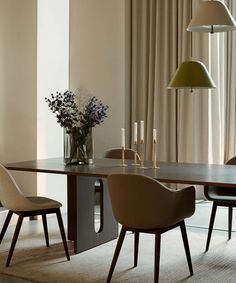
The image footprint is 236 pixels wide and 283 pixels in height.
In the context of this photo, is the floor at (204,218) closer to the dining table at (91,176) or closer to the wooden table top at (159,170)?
Answer: the dining table at (91,176)

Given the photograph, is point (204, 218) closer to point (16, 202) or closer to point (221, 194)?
point (221, 194)

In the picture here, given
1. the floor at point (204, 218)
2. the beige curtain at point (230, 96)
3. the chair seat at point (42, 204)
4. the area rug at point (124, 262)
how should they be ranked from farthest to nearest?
the beige curtain at point (230, 96) < the floor at point (204, 218) < the chair seat at point (42, 204) < the area rug at point (124, 262)

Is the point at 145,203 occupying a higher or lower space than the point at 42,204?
higher

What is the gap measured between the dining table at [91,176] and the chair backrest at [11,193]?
9.2 inches

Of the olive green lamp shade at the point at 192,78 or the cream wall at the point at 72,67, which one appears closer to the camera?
the olive green lamp shade at the point at 192,78

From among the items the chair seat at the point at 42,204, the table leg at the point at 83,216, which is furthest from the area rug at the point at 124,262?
the chair seat at the point at 42,204

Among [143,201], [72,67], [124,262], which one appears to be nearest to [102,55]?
[72,67]

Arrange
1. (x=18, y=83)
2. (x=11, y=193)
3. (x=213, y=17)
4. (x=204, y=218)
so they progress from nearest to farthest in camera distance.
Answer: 1. (x=213, y=17)
2. (x=11, y=193)
3. (x=204, y=218)
4. (x=18, y=83)

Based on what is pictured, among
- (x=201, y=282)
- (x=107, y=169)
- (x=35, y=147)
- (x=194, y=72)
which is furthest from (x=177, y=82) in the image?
(x=35, y=147)

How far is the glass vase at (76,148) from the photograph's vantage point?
168 inches

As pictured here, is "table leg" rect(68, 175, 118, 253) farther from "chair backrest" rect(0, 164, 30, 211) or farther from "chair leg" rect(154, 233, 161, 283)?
"chair leg" rect(154, 233, 161, 283)

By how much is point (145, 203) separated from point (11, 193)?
1145mm

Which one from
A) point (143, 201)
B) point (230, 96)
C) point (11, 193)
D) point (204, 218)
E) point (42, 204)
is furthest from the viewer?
point (230, 96)

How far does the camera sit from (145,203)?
10.6 feet
